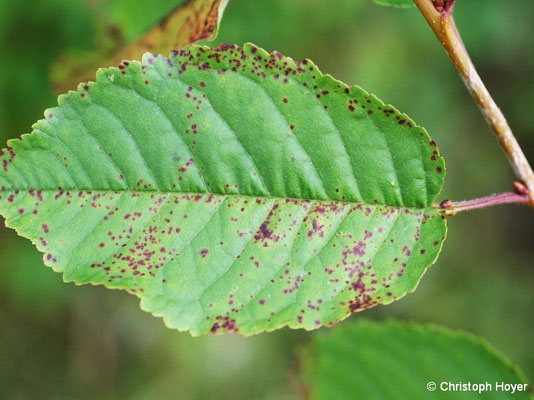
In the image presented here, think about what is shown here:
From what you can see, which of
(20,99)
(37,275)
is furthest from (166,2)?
(37,275)

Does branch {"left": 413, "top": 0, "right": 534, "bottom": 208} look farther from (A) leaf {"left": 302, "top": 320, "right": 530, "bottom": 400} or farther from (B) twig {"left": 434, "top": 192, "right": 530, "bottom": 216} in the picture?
(A) leaf {"left": 302, "top": 320, "right": 530, "bottom": 400}

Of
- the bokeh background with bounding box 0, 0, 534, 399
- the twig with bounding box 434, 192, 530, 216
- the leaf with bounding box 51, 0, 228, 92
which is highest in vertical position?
the leaf with bounding box 51, 0, 228, 92

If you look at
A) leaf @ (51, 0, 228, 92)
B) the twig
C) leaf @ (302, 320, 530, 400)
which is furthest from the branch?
leaf @ (302, 320, 530, 400)

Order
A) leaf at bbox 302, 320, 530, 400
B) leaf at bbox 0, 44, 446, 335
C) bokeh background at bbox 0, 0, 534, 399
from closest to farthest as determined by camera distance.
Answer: leaf at bbox 0, 44, 446, 335
leaf at bbox 302, 320, 530, 400
bokeh background at bbox 0, 0, 534, 399

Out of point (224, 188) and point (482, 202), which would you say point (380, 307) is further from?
point (224, 188)

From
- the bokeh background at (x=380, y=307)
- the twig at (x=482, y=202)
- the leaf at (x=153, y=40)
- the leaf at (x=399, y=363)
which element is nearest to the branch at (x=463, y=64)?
the twig at (x=482, y=202)

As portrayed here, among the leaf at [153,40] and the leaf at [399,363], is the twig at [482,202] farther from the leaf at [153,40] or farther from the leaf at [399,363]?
the leaf at [153,40]
